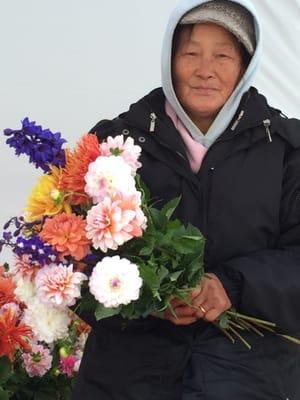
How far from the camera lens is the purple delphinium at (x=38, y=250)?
3.41ft

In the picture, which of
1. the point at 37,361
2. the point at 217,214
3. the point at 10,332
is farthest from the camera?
the point at 37,361

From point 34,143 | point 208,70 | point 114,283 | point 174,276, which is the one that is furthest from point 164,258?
point 208,70

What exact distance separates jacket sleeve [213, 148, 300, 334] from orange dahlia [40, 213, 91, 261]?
27 centimetres

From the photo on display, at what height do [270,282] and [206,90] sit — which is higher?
[206,90]

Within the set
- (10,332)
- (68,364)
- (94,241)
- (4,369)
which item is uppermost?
(94,241)

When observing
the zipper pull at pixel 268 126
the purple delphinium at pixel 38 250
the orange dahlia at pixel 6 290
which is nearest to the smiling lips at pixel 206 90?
the zipper pull at pixel 268 126

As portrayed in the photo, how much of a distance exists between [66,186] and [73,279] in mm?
142

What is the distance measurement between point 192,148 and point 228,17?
239 millimetres

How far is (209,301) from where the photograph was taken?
116 centimetres

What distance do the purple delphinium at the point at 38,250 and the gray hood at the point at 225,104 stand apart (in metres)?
0.39

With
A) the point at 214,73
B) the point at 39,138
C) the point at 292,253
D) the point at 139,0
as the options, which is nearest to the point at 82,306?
the point at 39,138

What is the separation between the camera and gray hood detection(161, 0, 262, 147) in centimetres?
130

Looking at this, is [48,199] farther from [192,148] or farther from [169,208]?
[192,148]

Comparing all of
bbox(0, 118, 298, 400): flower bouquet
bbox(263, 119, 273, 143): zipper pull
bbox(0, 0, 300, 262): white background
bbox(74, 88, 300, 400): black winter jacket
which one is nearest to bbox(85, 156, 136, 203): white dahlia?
bbox(0, 118, 298, 400): flower bouquet
